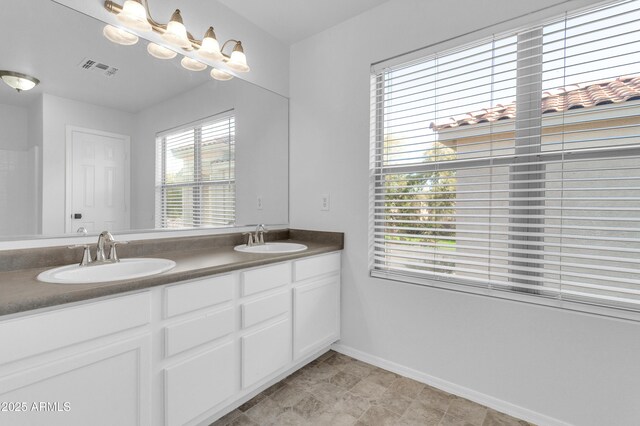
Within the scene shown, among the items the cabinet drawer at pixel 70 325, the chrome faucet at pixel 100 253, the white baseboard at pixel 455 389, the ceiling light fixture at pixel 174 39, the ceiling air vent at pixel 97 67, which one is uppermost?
the ceiling light fixture at pixel 174 39

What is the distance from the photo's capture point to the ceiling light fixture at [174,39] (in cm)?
160

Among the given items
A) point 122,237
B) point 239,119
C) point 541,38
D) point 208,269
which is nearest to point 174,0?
point 239,119

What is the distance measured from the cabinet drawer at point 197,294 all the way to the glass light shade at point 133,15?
140 centimetres

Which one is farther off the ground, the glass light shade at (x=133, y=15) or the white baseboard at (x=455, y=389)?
the glass light shade at (x=133, y=15)

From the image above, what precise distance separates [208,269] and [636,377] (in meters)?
1.99

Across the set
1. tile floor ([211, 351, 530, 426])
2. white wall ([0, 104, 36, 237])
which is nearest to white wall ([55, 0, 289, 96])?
white wall ([0, 104, 36, 237])

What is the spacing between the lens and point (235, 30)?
2.22 m

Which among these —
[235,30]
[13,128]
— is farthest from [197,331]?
[235,30]

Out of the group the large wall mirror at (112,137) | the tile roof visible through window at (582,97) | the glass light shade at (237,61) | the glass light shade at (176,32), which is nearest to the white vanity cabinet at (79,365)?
the large wall mirror at (112,137)

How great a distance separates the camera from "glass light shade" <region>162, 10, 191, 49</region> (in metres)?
1.74

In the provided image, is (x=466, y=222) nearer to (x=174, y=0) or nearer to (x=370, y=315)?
(x=370, y=315)

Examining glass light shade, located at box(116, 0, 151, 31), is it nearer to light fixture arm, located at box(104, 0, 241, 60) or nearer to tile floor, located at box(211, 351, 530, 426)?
light fixture arm, located at box(104, 0, 241, 60)

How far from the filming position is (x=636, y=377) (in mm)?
1374

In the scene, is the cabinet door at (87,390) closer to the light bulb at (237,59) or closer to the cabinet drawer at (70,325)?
the cabinet drawer at (70,325)
